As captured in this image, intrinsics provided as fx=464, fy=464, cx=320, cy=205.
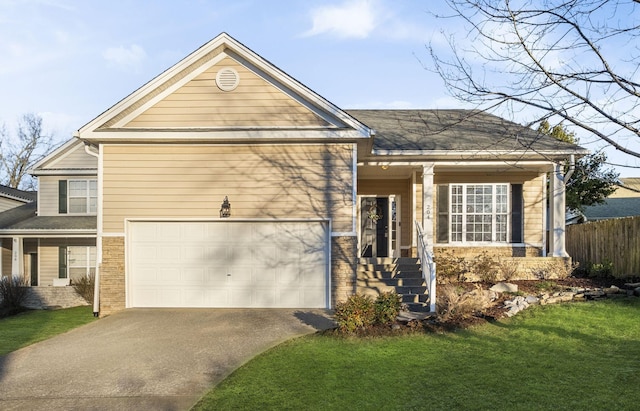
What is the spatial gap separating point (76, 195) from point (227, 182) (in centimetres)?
1117

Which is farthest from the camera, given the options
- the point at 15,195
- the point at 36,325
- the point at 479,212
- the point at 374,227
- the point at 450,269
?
the point at 15,195

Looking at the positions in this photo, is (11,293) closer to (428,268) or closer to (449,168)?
(428,268)

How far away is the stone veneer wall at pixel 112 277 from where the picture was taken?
1069 cm

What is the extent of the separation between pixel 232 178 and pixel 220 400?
6.03 metres

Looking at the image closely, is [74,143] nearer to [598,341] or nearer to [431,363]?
[431,363]

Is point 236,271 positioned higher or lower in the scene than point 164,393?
higher

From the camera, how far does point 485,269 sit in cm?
1243

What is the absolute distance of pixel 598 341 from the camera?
25.1ft

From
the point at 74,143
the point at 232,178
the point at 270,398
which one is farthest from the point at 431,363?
the point at 74,143

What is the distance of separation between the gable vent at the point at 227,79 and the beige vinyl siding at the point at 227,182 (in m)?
1.42

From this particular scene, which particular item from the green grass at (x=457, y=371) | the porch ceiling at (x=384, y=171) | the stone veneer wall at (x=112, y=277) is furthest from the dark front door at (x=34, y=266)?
the green grass at (x=457, y=371)

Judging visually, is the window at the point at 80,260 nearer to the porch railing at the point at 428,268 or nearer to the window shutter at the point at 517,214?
the porch railing at the point at 428,268

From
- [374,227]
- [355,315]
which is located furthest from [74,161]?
[355,315]

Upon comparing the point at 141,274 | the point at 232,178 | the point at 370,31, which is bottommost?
the point at 141,274
